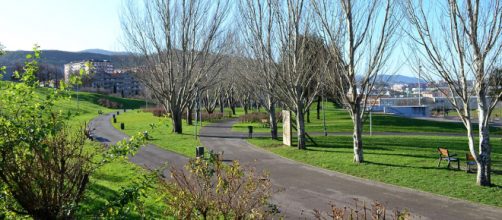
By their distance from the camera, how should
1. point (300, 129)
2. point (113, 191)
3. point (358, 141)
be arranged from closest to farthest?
1. point (113, 191)
2. point (358, 141)
3. point (300, 129)

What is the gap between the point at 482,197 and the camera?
10805 mm

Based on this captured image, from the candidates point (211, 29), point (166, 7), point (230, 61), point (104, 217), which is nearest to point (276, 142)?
point (211, 29)

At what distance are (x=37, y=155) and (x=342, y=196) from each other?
8801 millimetres

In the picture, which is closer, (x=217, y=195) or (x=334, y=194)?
(x=217, y=195)

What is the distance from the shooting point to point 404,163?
15.7 m

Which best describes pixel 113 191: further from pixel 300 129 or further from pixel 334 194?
pixel 300 129

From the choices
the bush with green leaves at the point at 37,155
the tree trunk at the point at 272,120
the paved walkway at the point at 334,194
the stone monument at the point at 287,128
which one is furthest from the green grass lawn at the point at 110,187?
the tree trunk at the point at 272,120

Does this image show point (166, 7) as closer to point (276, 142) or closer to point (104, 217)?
point (276, 142)

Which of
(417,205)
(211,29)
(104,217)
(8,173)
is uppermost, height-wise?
(211,29)

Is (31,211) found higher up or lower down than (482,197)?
higher up

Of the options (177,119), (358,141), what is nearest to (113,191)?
(358,141)

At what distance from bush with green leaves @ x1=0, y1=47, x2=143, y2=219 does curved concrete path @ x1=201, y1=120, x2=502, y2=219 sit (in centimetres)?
590

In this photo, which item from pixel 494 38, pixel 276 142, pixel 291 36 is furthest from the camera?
pixel 276 142

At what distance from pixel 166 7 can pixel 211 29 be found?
11.7 feet
